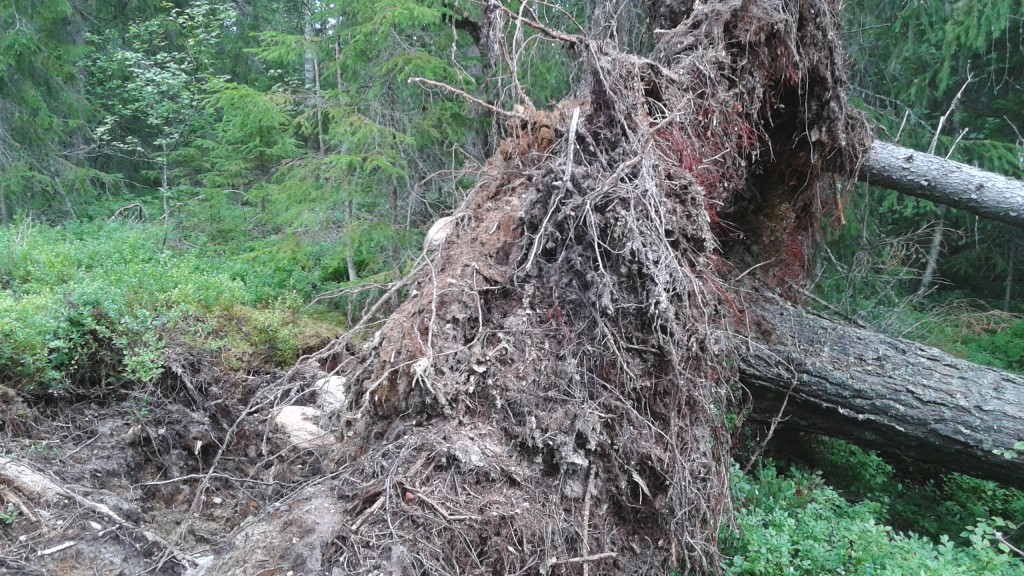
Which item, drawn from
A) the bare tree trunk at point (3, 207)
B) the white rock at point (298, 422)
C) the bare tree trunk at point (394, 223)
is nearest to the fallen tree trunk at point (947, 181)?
the bare tree trunk at point (394, 223)

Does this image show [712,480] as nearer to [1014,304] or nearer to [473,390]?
[473,390]

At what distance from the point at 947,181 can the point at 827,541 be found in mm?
3481

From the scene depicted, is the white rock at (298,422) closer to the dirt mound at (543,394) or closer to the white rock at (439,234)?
the dirt mound at (543,394)

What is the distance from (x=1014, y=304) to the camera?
9.34 m

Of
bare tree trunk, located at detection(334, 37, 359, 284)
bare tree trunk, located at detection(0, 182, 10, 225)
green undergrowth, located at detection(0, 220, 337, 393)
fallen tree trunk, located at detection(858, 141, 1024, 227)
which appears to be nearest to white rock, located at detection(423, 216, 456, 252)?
green undergrowth, located at detection(0, 220, 337, 393)

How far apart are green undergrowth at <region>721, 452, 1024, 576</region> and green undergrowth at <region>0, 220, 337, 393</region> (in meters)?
4.10

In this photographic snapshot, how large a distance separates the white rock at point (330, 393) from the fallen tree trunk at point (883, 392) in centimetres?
306

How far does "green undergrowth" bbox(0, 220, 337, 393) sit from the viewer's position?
14.9ft

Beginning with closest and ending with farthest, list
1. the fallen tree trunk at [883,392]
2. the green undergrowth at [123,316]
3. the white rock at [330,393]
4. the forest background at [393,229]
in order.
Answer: the white rock at [330,393] → the fallen tree trunk at [883,392] → the forest background at [393,229] → the green undergrowth at [123,316]

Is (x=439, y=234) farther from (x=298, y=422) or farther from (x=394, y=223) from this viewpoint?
(x=394, y=223)

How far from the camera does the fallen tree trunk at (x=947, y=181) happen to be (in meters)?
5.21

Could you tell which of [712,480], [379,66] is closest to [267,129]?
[379,66]

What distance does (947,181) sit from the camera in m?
5.28

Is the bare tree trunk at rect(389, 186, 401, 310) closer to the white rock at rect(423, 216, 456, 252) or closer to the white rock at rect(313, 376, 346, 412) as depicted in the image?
the white rock at rect(313, 376, 346, 412)
